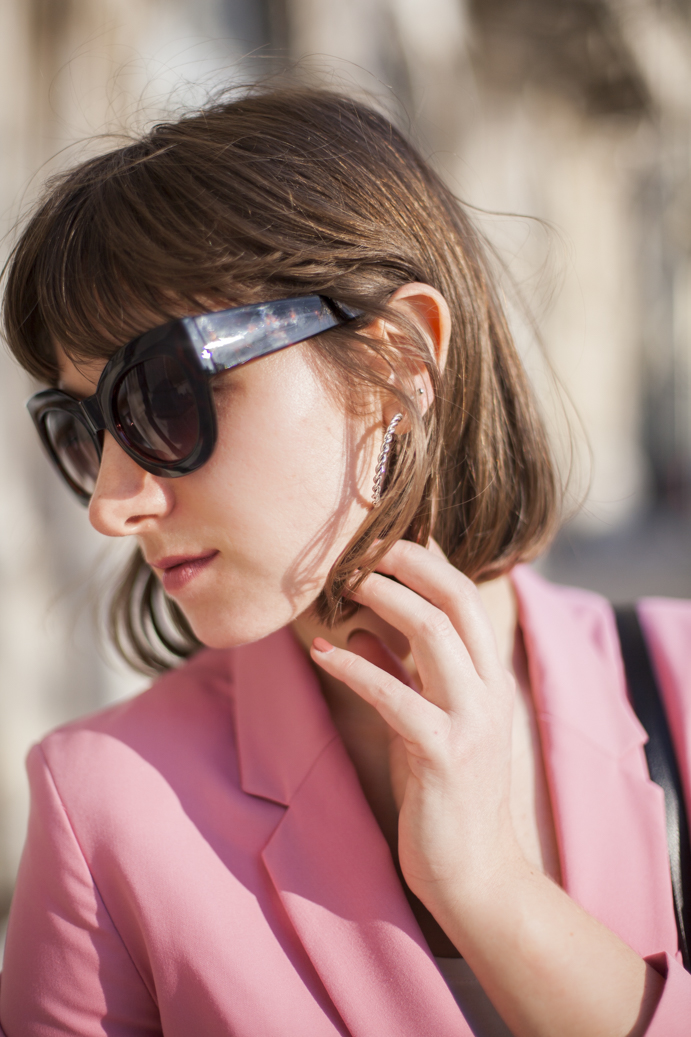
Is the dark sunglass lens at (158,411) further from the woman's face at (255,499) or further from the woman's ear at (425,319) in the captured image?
the woman's ear at (425,319)

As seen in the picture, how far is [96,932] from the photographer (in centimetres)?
122

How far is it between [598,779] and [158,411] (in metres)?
1.08

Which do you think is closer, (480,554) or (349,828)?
(349,828)

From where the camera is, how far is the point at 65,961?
1.20 m

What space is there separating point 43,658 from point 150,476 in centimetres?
214

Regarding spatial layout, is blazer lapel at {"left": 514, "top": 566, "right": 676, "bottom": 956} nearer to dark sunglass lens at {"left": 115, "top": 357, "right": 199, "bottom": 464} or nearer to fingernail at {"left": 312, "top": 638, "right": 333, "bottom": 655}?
fingernail at {"left": 312, "top": 638, "right": 333, "bottom": 655}

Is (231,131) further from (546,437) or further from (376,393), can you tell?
(546,437)

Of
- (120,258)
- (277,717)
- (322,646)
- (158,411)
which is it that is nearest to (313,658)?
(322,646)

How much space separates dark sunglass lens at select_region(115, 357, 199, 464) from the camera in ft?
3.59

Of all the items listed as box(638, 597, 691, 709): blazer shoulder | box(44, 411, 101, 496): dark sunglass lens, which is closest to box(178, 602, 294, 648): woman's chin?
box(44, 411, 101, 496): dark sunglass lens

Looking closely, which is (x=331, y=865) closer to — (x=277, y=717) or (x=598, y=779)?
(x=277, y=717)

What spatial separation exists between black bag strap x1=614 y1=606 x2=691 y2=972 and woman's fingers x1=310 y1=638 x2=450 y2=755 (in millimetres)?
556

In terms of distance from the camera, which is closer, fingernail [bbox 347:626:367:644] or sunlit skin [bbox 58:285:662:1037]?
sunlit skin [bbox 58:285:662:1037]

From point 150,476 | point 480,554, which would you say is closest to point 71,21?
point 150,476
